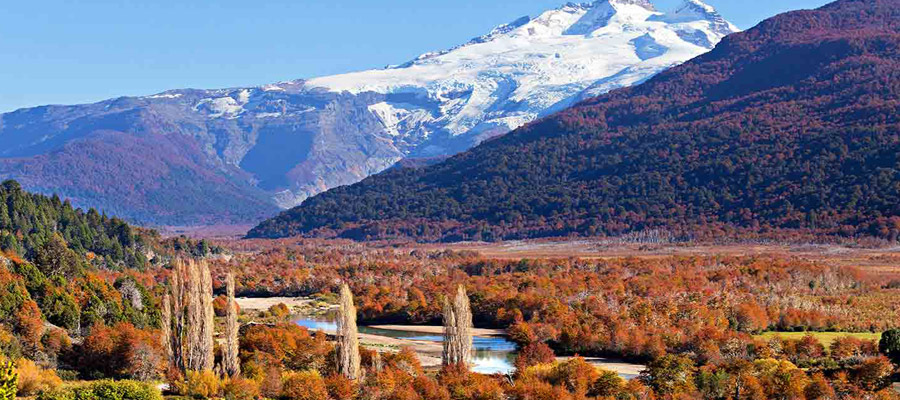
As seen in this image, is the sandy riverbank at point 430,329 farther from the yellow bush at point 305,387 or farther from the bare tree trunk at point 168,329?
the yellow bush at point 305,387

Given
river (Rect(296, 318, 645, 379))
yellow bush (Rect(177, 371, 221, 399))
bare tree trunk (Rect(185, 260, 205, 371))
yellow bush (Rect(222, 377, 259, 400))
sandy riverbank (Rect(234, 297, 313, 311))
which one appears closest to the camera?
yellow bush (Rect(222, 377, 259, 400))

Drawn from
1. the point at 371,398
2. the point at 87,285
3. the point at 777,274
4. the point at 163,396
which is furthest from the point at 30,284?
the point at 777,274

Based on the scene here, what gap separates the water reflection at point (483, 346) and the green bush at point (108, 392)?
74.5 feet

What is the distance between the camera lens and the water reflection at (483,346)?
81.7 meters

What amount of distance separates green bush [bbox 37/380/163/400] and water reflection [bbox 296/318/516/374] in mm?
22704

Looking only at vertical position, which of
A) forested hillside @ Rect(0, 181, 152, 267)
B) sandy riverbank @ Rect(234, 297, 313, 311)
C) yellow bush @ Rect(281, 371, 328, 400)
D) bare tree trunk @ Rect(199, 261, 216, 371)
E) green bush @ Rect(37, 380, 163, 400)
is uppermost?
forested hillside @ Rect(0, 181, 152, 267)

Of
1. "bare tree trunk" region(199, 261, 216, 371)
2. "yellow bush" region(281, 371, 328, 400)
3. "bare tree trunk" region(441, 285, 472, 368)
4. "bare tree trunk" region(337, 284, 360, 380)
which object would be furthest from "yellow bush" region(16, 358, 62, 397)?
"bare tree trunk" region(441, 285, 472, 368)

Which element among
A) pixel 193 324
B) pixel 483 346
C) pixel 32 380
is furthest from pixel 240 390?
pixel 483 346

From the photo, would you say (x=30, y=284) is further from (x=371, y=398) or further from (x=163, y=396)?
(x=371, y=398)

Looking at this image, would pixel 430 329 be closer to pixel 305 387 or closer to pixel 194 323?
pixel 194 323

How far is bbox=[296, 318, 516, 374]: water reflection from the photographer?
3216 inches

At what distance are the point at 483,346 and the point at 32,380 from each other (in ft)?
126

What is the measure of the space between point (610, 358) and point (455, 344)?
62.6 ft

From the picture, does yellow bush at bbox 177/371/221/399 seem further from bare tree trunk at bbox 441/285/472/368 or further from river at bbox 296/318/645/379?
river at bbox 296/318/645/379
